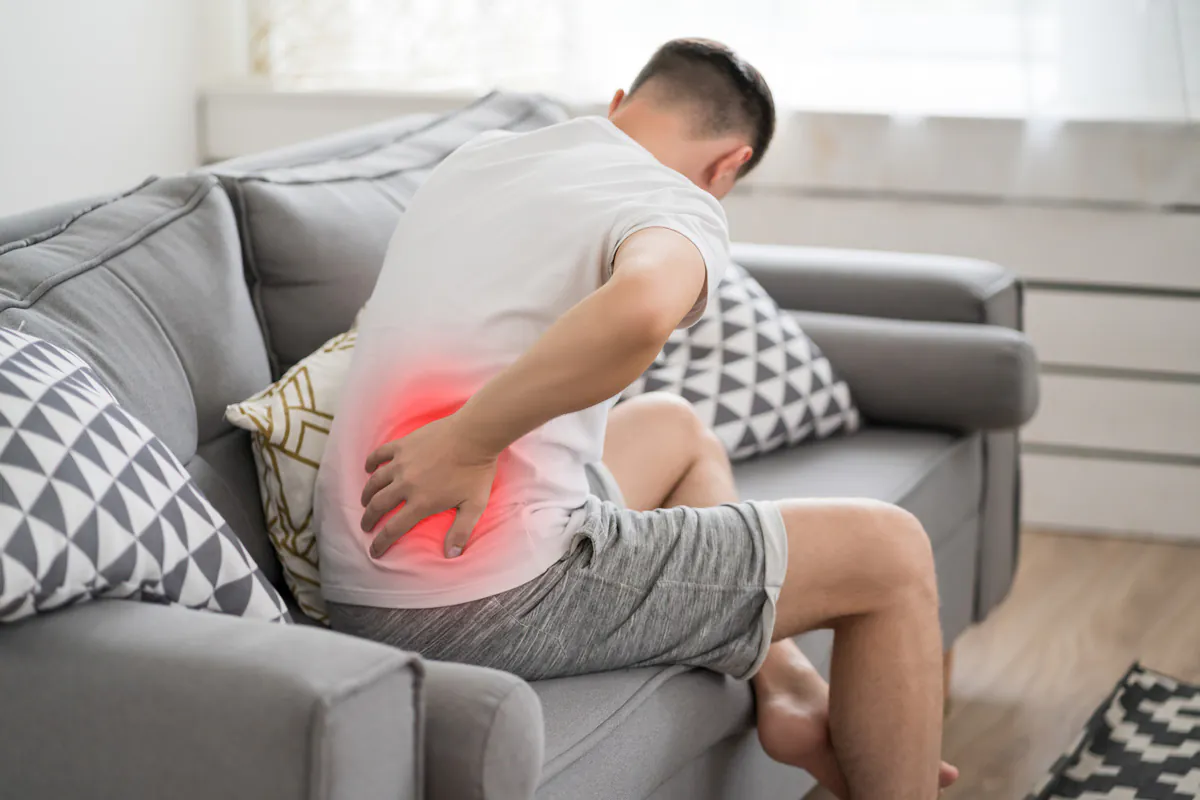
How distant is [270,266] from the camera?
1.61 meters

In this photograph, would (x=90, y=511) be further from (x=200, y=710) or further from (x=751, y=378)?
(x=751, y=378)

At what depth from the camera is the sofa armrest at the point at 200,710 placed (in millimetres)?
834

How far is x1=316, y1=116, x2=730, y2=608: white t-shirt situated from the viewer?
4.01 ft

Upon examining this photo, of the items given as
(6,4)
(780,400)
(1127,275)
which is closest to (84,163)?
(6,4)

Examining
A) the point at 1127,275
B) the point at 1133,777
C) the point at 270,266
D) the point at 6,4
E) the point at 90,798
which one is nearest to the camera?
the point at 90,798

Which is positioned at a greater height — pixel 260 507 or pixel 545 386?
pixel 545 386

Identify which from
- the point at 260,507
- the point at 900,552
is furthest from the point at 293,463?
the point at 900,552

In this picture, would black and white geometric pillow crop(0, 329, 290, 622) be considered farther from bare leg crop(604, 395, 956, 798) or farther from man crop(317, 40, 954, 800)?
bare leg crop(604, 395, 956, 798)

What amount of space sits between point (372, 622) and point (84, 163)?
2.05 metres

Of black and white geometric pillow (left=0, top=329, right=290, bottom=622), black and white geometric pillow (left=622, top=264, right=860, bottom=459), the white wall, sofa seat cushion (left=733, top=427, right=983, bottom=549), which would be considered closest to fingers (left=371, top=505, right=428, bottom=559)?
black and white geometric pillow (left=0, top=329, right=290, bottom=622)

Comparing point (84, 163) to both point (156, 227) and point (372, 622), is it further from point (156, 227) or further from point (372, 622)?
point (372, 622)

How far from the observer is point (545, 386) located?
1.09 m

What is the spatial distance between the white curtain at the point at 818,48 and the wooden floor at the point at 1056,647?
932mm

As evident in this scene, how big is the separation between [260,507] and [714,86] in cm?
67
